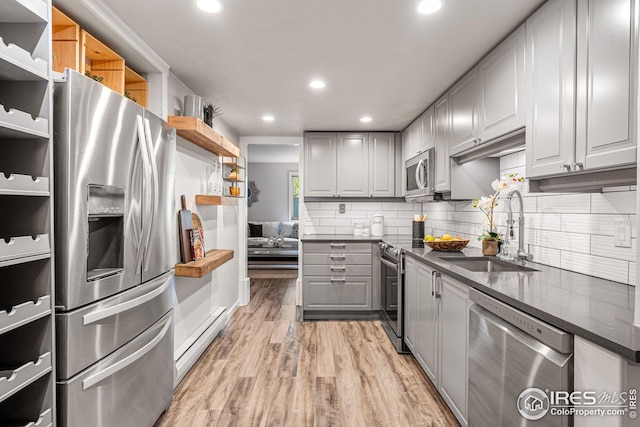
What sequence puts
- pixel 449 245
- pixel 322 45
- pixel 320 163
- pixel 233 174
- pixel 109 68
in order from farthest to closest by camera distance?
pixel 320 163 → pixel 233 174 → pixel 449 245 → pixel 322 45 → pixel 109 68

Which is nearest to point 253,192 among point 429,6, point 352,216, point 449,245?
point 352,216

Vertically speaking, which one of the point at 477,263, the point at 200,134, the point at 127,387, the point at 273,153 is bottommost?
the point at 127,387

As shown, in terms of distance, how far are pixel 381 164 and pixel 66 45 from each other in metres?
3.42

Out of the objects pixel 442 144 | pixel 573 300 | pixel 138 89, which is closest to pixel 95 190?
pixel 138 89

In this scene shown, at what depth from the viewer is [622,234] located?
1.60 meters

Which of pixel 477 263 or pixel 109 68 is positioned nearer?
pixel 109 68

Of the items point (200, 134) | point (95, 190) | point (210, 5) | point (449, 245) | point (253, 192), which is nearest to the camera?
point (95, 190)

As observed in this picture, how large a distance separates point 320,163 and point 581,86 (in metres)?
3.17

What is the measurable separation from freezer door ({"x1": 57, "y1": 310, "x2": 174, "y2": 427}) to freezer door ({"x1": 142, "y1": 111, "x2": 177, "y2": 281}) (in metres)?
0.36

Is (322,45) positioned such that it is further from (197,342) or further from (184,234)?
(197,342)

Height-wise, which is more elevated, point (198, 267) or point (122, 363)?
point (198, 267)

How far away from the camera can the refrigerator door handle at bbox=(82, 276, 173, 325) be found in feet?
4.69

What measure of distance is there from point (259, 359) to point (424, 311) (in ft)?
4.73

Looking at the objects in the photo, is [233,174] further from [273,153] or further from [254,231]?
[254,231]
